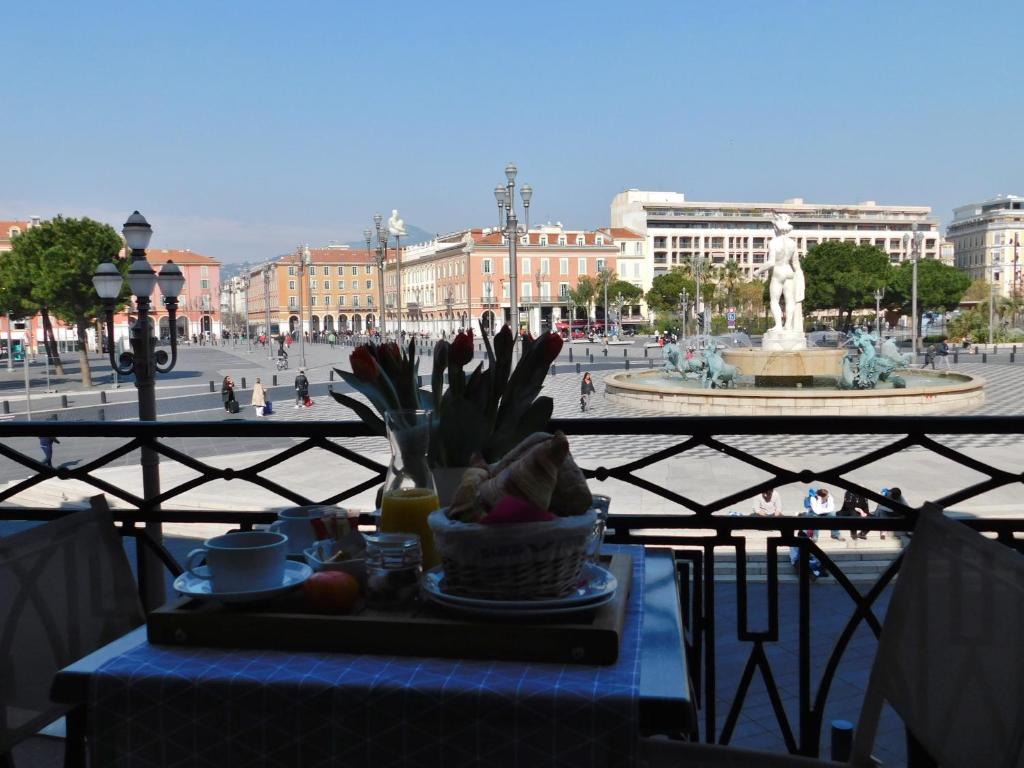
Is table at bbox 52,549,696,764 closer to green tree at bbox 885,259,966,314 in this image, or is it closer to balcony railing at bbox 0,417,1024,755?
balcony railing at bbox 0,417,1024,755

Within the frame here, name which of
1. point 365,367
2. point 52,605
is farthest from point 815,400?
point 52,605

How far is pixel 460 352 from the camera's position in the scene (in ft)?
6.12

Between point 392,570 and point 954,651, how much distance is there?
93 cm

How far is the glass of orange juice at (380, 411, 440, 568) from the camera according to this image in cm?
162

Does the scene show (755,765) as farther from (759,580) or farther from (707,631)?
(759,580)

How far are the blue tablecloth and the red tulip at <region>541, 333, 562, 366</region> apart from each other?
0.64 metres

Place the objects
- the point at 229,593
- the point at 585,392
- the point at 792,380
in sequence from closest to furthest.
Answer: the point at 229,593 → the point at 585,392 → the point at 792,380

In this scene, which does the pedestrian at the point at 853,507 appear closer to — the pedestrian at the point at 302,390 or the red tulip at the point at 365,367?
the red tulip at the point at 365,367

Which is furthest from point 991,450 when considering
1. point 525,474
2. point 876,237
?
point 876,237

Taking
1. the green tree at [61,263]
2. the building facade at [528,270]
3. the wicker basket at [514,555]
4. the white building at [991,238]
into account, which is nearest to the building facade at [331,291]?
the building facade at [528,270]

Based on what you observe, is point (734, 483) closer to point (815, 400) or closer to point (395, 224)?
point (815, 400)

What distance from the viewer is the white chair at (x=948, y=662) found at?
1.31m

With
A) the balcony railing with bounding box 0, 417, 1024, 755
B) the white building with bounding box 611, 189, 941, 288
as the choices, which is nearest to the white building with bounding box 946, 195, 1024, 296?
the white building with bounding box 611, 189, 941, 288

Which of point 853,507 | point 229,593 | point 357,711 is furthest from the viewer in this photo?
point 853,507
